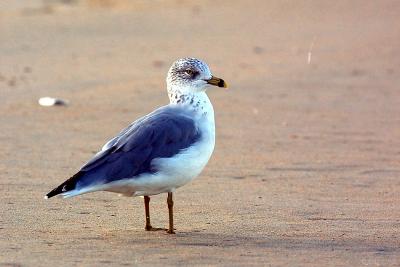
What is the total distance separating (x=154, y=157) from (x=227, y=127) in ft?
15.9

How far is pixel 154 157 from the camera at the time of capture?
7164 millimetres

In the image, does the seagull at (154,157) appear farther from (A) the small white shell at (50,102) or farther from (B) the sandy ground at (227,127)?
(A) the small white shell at (50,102)

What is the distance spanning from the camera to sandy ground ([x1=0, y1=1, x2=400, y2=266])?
22.9ft

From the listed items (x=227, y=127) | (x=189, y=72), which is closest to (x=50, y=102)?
(x=227, y=127)

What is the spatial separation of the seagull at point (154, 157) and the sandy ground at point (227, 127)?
33 cm

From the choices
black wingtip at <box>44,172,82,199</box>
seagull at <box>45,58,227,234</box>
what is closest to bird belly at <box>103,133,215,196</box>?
seagull at <box>45,58,227,234</box>

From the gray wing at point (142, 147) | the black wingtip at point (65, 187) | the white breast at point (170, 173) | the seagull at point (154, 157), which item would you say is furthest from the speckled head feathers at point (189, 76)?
the black wingtip at point (65, 187)

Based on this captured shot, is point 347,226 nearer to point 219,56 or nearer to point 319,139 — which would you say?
point 319,139

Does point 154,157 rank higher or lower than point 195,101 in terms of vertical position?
lower

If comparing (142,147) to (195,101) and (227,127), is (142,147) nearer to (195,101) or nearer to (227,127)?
(195,101)

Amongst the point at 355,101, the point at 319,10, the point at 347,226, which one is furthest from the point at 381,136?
the point at 319,10

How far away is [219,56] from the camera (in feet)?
→ 56.4

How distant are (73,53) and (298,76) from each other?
3.81m

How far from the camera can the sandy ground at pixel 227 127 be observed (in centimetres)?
698
